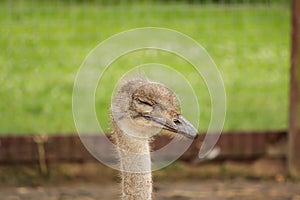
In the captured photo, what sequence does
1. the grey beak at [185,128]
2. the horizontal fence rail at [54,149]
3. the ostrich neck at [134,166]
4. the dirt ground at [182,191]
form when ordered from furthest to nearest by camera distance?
the horizontal fence rail at [54,149] → the dirt ground at [182,191] → the ostrich neck at [134,166] → the grey beak at [185,128]

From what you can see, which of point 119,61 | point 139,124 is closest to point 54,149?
point 119,61

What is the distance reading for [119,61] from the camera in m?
9.28

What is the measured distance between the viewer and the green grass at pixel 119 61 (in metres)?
7.54

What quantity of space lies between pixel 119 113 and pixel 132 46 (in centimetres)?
387

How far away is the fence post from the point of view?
6.88m

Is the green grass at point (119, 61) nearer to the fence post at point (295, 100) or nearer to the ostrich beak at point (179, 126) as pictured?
the fence post at point (295, 100)

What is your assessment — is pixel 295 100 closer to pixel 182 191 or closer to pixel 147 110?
pixel 182 191

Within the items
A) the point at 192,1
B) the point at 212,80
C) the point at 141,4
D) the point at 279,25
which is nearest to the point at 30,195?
the point at 212,80

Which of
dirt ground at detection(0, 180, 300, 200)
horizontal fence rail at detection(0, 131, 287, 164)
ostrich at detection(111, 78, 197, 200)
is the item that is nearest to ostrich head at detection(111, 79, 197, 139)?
ostrich at detection(111, 78, 197, 200)

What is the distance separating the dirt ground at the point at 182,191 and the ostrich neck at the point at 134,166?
2.12 metres

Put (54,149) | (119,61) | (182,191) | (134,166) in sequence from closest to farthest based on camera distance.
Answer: (134,166) < (182,191) < (54,149) < (119,61)

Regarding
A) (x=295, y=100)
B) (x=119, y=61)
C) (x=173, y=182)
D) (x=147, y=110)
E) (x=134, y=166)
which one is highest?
(x=119, y=61)

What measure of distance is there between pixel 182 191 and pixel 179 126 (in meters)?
2.71

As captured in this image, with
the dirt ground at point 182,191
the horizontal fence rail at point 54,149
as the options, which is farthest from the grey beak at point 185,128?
the horizontal fence rail at point 54,149
